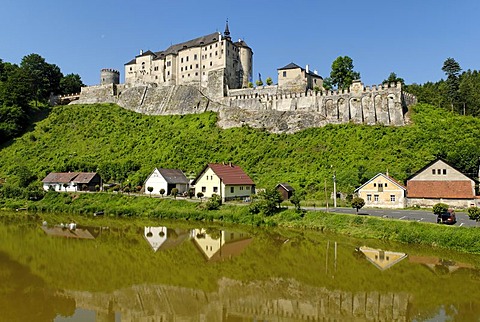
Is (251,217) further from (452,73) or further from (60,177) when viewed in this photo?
(452,73)

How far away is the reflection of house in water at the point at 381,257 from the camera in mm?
22047

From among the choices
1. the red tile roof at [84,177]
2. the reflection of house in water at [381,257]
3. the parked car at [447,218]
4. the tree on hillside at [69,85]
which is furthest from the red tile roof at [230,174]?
the tree on hillside at [69,85]

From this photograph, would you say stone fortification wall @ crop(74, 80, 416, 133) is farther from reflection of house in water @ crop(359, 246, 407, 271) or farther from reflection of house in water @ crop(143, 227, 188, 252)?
reflection of house in water @ crop(359, 246, 407, 271)

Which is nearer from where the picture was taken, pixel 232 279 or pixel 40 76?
pixel 232 279

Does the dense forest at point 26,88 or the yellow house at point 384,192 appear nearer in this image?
the yellow house at point 384,192

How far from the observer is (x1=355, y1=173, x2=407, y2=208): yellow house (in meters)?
38.7

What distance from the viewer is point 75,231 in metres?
34.6

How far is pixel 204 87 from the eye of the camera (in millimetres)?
78312

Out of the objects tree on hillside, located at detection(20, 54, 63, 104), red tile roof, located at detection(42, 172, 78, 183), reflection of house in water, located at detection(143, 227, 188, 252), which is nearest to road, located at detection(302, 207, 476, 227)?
reflection of house in water, located at detection(143, 227, 188, 252)

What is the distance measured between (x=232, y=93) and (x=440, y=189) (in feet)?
145

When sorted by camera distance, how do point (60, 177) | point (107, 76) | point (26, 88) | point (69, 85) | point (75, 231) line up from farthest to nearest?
point (69, 85) → point (107, 76) → point (26, 88) → point (60, 177) → point (75, 231)

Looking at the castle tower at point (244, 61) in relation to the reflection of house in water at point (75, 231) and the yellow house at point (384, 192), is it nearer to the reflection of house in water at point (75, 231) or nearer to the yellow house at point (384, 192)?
the yellow house at point (384, 192)

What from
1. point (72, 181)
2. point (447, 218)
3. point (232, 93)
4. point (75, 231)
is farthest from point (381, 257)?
point (232, 93)

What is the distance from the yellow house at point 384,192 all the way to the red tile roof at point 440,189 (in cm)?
117
